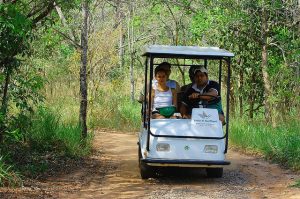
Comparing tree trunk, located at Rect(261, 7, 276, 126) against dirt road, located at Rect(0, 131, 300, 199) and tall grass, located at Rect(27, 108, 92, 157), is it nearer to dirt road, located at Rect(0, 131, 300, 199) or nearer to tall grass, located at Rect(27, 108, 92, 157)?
dirt road, located at Rect(0, 131, 300, 199)

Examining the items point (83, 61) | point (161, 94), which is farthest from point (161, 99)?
point (83, 61)

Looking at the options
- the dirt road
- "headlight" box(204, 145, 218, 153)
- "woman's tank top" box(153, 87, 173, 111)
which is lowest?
the dirt road

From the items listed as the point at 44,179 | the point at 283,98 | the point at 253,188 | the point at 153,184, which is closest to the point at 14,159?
the point at 44,179

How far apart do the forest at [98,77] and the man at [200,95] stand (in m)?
2.12

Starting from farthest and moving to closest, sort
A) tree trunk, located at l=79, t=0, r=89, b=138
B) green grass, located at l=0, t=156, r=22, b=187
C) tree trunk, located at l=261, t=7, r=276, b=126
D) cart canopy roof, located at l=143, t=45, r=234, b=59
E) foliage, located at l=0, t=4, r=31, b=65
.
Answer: tree trunk, located at l=261, t=7, r=276, b=126, tree trunk, located at l=79, t=0, r=89, b=138, cart canopy roof, located at l=143, t=45, r=234, b=59, green grass, located at l=0, t=156, r=22, b=187, foliage, located at l=0, t=4, r=31, b=65

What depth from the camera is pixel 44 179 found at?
8414mm

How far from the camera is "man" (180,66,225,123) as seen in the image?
28.6 feet

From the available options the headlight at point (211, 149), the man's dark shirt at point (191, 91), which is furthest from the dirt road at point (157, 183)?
the man's dark shirt at point (191, 91)

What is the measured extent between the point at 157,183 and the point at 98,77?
8829 millimetres

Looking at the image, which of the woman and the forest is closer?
the forest

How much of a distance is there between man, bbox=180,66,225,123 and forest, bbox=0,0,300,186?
6.94 ft

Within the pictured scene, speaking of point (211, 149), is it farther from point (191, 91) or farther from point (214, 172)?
point (191, 91)

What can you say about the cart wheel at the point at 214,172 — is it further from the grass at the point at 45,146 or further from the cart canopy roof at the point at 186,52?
the grass at the point at 45,146

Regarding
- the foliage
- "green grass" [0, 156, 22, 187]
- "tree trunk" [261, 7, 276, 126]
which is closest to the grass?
"green grass" [0, 156, 22, 187]
